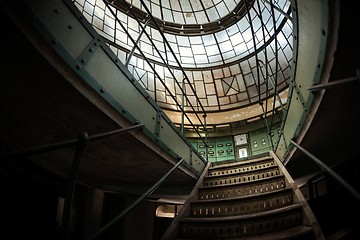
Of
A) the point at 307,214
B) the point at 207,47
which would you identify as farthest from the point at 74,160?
the point at 207,47

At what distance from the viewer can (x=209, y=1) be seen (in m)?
9.20

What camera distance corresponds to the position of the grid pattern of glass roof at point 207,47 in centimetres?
862

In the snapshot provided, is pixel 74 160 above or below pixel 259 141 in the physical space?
below

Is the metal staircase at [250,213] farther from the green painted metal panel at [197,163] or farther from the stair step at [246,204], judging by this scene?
the green painted metal panel at [197,163]

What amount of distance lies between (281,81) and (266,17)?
2704 mm

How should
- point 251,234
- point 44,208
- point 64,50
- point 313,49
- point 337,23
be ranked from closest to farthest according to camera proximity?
point 337,23 → point 64,50 → point 313,49 → point 251,234 → point 44,208

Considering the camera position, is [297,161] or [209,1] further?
[209,1]

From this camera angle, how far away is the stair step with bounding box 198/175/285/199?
2830 mm

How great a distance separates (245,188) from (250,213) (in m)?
0.54

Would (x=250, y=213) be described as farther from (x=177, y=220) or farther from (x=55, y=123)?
(x=55, y=123)

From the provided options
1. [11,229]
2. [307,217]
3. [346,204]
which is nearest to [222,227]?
[307,217]

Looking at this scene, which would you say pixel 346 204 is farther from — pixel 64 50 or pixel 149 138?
pixel 64 50

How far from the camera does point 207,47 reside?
9.98m

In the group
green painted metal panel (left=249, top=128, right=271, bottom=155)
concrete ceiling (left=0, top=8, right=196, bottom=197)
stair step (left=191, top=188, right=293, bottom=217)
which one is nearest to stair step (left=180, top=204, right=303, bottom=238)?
stair step (left=191, top=188, right=293, bottom=217)
